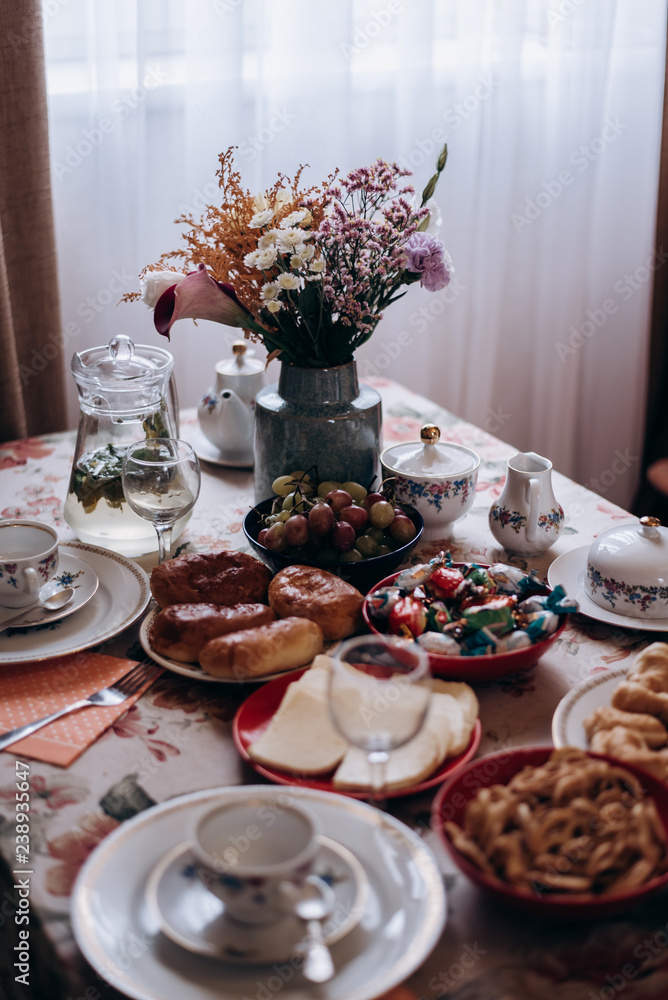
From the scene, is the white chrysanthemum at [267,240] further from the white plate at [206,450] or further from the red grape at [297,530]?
the white plate at [206,450]

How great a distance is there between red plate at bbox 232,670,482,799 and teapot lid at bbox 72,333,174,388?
1.65 ft

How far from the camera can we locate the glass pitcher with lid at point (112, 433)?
121 cm

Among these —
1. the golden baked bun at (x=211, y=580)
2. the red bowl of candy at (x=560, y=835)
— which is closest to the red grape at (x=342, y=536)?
the golden baked bun at (x=211, y=580)

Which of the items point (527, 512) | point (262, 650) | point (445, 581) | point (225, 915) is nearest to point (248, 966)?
point (225, 915)

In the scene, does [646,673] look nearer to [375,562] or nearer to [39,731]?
[375,562]

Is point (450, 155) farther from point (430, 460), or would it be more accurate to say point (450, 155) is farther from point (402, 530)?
point (402, 530)

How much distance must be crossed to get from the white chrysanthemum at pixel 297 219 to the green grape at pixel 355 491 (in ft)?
1.18

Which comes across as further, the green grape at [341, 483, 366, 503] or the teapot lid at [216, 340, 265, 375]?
the teapot lid at [216, 340, 265, 375]

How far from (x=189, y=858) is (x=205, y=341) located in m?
1.90

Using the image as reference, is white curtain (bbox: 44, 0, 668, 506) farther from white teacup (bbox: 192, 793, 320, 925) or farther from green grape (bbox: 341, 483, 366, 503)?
white teacup (bbox: 192, 793, 320, 925)

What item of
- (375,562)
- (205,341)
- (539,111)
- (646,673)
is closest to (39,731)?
(375,562)

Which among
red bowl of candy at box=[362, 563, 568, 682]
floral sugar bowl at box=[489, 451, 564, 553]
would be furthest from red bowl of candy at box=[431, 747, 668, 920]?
floral sugar bowl at box=[489, 451, 564, 553]

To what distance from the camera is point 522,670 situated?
3.28 ft

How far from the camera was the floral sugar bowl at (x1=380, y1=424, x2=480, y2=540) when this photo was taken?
4.09 feet
